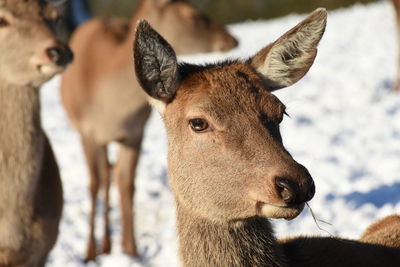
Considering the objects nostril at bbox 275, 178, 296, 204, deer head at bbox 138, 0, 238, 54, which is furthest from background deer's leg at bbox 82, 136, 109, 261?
nostril at bbox 275, 178, 296, 204

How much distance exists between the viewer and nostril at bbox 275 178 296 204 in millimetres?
2871

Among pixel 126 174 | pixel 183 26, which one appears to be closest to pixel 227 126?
pixel 126 174

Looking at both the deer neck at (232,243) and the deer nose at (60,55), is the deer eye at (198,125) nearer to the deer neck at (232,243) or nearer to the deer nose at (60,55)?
the deer neck at (232,243)

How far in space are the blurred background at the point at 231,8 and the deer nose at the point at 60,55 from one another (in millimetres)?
27830

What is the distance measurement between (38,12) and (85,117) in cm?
192

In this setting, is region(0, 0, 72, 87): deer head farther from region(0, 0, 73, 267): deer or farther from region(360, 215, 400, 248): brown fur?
region(360, 215, 400, 248): brown fur

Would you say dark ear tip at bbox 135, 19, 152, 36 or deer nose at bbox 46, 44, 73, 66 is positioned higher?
dark ear tip at bbox 135, 19, 152, 36

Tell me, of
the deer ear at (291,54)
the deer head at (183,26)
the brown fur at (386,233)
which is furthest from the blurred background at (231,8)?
the deer ear at (291,54)

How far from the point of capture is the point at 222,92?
3342 mm

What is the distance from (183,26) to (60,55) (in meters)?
2.66

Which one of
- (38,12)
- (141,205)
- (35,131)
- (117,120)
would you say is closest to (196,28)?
(117,120)

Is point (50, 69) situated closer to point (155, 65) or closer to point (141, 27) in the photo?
point (155, 65)

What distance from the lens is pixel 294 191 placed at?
2869mm

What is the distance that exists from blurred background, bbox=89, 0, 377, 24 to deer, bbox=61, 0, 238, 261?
25.1m
